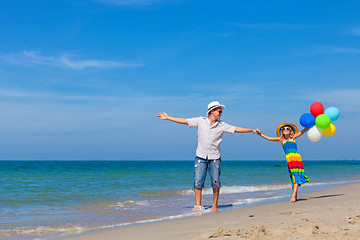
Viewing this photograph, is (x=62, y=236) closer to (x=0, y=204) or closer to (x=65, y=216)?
(x=65, y=216)

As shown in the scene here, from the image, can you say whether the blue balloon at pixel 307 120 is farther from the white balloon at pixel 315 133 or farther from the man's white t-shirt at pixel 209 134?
the man's white t-shirt at pixel 209 134

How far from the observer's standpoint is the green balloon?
775 centimetres

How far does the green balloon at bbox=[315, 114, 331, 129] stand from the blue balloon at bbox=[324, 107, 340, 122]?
228 millimetres

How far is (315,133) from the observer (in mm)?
7980

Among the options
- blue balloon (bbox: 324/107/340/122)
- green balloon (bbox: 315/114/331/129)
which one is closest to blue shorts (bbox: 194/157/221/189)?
green balloon (bbox: 315/114/331/129)

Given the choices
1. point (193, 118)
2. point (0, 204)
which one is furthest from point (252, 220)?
point (0, 204)

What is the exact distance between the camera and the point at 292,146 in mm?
8086

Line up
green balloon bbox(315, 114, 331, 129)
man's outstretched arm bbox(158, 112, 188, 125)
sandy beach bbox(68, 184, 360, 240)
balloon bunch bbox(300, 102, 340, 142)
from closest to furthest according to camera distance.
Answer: sandy beach bbox(68, 184, 360, 240)
man's outstretched arm bbox(158, 112, 188, 125)
green balloon bbox(315, 114, 331, 129)
balloon bunch bbox(300, 102, 340, 142)

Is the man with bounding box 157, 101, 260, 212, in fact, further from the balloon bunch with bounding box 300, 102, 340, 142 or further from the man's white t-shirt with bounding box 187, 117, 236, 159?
the balloon bunch with bounding box 300, 102, 340, 142

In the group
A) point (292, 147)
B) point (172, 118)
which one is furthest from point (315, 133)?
point (172, 118)

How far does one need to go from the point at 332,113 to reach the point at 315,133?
1.75 feet

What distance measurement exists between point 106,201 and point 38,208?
1996mm

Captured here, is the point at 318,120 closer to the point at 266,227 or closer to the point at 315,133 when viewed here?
the point at 315,133

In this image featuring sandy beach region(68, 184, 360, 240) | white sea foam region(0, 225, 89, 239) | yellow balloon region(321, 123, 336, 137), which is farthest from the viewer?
yellow balloon region(321, 123, 336, 137)
